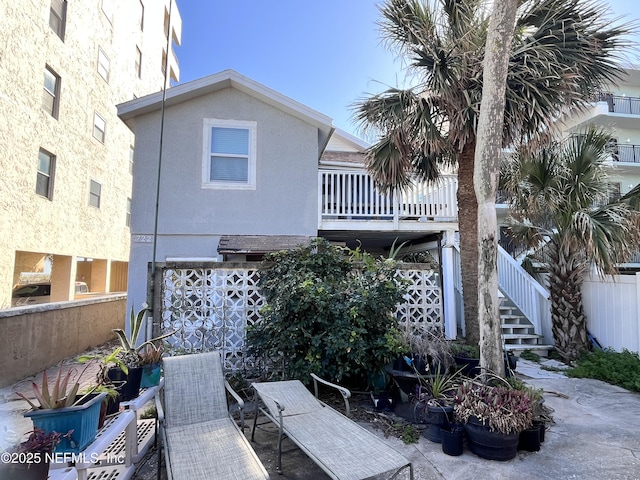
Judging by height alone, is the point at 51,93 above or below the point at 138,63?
below

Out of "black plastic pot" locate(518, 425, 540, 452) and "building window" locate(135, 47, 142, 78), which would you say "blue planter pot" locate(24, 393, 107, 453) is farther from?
"building window" locate(135, 47, 142, 78)

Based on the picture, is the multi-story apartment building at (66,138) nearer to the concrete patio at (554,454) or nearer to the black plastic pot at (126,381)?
the black plastic pot at (126,381)

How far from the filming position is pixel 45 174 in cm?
1183

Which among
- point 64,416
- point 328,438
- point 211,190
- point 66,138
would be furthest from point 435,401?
point 66,138

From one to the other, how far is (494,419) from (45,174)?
1430cm

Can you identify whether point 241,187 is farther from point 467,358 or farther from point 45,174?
point 45,174

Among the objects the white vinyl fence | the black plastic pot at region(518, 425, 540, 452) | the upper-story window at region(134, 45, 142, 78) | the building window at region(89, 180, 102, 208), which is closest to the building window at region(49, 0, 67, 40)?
the building window at region(89, 180, 102, 208)

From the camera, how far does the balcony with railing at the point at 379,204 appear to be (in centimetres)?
927

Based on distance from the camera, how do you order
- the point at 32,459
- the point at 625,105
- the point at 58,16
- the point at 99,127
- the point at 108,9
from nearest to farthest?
the point at 32,459, the point at 58,16, the point at 99,127, the point at 108,9, the point at 625,105

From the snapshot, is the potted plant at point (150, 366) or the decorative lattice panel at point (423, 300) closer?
the potted plant at point (150, 366)

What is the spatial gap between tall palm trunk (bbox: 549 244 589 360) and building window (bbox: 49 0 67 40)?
16.6 metres

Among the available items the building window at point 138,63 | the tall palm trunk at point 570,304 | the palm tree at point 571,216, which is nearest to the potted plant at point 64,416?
the palm tree at point 571,216

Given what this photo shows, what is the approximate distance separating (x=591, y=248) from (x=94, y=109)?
684 inches

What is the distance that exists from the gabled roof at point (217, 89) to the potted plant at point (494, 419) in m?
7.14
